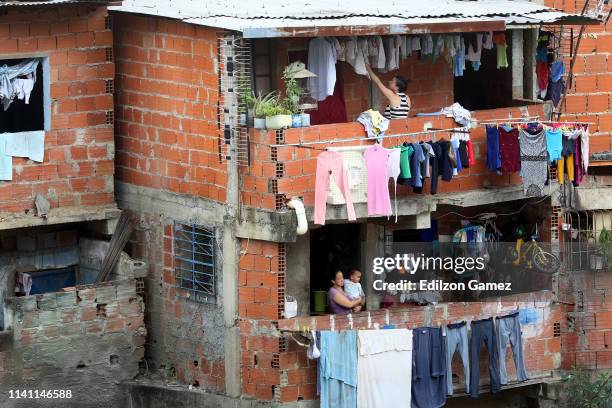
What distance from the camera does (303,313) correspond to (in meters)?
31.2

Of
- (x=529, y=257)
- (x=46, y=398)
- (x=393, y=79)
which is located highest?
(x=393, y=79)

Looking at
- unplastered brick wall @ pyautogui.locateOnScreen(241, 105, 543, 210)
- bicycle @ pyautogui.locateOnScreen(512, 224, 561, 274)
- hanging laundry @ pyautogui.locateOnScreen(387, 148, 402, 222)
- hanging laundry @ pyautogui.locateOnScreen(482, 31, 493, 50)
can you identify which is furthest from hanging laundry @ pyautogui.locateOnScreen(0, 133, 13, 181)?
bicycle @ pyautogui.locateOnScreen(512, 224, 561, 274)

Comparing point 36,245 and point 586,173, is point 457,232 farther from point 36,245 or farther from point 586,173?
point 36,245

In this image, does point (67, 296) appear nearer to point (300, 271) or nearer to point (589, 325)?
point (300, 271)

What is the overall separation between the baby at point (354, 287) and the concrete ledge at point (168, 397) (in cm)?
221

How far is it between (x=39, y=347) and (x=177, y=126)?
3.74 m

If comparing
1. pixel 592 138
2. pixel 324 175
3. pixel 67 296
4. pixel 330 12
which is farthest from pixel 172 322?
pixel 592 138

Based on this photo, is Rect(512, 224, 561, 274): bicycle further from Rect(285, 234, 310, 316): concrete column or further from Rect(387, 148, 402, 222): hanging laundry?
Rect(285, 234, 310, 316): concrete column

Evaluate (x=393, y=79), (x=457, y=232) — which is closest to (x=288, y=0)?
(x=393, y=79)

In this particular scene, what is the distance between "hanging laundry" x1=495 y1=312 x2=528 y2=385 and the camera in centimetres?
3183

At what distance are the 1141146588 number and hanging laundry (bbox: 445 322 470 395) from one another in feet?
17.9

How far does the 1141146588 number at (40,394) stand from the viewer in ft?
101

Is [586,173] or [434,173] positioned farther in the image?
[586,173]

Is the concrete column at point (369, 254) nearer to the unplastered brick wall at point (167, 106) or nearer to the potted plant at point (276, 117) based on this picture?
the unplastered brick wall at point (167, 106)
